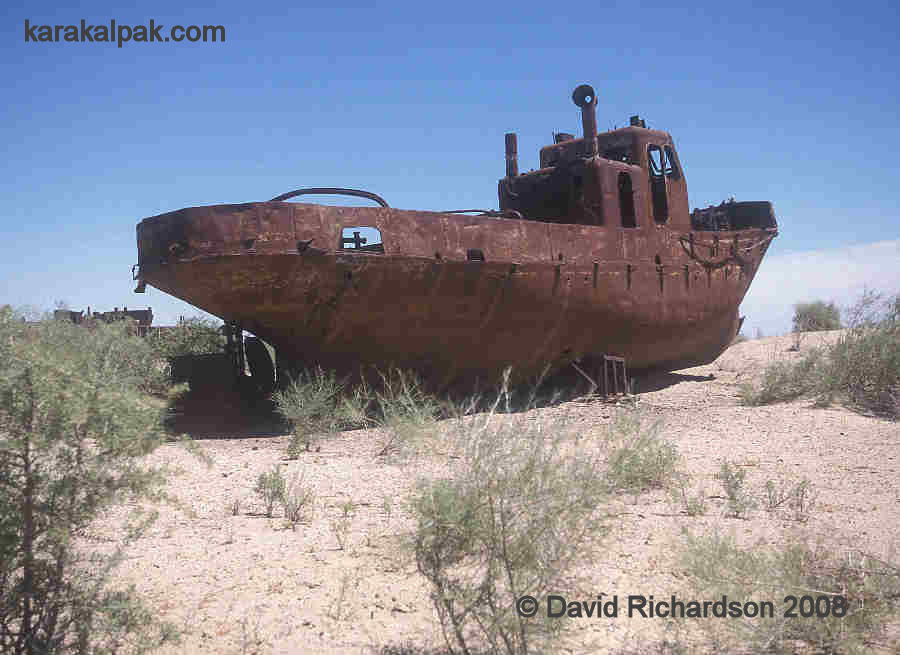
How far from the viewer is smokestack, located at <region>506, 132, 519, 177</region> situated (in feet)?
38.8

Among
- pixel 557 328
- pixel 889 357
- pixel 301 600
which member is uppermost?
pixel 557 328

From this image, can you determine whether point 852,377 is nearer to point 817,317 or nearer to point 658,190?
point 658,190

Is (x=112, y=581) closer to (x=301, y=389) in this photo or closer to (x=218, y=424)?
(x=301, y=389)

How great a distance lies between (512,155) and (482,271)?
4335 mm

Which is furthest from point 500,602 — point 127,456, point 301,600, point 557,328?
point 557,328

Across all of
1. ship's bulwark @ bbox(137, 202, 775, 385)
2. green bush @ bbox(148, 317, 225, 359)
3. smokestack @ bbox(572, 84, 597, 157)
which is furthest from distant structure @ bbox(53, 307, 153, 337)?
smokestack @ bbox(572, 84, 597, 157)

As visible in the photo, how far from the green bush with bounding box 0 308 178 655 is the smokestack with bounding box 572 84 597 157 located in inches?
340

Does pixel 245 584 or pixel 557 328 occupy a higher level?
pixel 557 328

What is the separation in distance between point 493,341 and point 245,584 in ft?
19.1

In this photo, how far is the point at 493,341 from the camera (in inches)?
351

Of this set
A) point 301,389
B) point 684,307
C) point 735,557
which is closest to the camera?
point 735,557

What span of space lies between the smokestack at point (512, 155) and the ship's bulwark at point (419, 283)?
2.53 m

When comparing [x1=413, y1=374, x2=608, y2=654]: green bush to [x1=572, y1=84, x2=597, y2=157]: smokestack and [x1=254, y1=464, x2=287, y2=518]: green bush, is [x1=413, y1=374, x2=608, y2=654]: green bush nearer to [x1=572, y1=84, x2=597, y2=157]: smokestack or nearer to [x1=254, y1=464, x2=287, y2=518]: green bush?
[x1=254, y1=464, x2=287, y2=518]: green bush

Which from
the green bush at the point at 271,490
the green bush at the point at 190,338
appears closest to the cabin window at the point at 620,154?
the green bush at the point at 190,338
